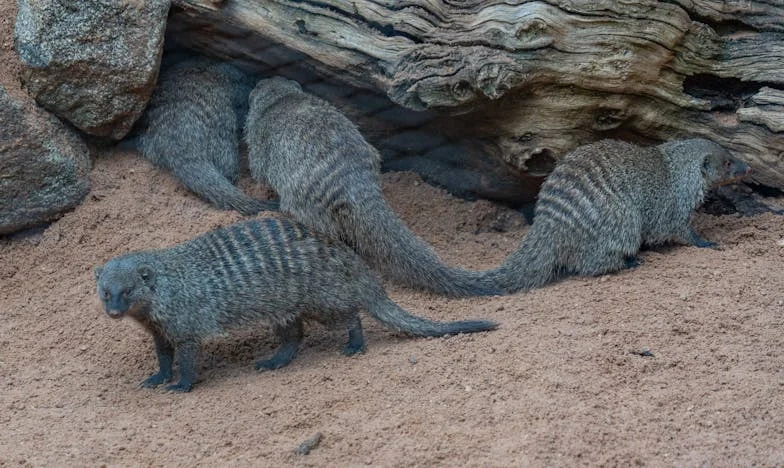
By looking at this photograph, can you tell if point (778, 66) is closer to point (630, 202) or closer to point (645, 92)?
point (645, 92)

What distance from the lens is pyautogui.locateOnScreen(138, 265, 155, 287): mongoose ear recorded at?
287 centimetres

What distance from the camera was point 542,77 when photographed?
133 inches

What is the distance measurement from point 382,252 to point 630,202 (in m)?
0.91

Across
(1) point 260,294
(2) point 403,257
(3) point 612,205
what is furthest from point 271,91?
(3) point 612,205

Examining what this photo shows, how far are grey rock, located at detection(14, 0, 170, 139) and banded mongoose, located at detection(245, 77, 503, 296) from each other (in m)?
0.52

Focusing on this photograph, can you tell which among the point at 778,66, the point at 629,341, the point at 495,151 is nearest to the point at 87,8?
the point at 495,151

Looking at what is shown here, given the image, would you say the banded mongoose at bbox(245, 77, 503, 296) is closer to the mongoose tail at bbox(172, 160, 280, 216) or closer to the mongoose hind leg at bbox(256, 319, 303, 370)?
the mongoose tail at bbox(172, 160, 280, 216)

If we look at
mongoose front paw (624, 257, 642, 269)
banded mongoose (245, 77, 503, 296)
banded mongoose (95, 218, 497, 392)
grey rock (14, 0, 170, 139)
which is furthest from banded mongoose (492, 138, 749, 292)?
grey rock (14, 0, 170, 139)

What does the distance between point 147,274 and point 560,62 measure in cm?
159

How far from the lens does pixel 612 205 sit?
11.1ft

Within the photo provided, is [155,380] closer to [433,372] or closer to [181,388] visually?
[181,388]

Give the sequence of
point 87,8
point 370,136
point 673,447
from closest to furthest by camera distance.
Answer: point 673,447 → point 87,8 → point 370,136

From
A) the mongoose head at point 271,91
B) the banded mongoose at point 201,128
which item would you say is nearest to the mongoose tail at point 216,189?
the banded mongoose at point 201,128

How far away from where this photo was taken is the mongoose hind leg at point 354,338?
118 inches
